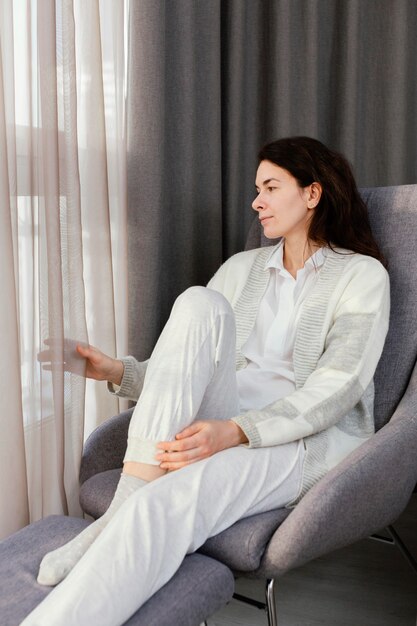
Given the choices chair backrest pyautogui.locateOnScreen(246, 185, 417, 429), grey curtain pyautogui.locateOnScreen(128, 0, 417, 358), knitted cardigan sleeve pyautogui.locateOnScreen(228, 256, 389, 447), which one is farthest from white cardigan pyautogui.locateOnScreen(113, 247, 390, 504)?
grey curtain pyautogui.locateOnScreen(128, 0, 417, 358)

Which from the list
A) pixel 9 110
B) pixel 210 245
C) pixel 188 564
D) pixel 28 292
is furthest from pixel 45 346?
pixel 210 245

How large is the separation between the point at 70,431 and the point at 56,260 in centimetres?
40

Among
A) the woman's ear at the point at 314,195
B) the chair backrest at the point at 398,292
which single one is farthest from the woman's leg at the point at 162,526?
the woman's ear at the point at 314,195

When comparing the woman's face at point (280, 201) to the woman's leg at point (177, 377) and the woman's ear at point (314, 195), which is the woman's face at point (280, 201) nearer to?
the woman's ear at point (314, 195)

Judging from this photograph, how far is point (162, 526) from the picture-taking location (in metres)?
1.40

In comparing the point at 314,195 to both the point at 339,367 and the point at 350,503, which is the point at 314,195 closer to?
the point at 339,367

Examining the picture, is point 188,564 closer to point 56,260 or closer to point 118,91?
point 56,260

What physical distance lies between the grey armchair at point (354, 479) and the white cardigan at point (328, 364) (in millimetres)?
97

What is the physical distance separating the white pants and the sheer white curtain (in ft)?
1.12

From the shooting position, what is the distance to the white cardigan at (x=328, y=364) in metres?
1.68

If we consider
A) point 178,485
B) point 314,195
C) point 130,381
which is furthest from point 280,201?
point 178,485

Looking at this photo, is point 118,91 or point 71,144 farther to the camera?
point 118,91

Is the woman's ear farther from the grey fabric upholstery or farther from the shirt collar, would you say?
the grey fabric upholstery

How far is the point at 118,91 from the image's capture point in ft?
6.85
